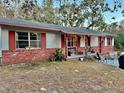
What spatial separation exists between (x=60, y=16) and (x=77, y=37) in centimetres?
1824

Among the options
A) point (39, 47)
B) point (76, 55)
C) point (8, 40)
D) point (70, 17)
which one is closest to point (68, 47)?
point (76, 55)

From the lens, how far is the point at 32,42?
1706cm

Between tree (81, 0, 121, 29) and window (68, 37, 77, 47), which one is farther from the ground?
tree (81, 0, 121, 29)

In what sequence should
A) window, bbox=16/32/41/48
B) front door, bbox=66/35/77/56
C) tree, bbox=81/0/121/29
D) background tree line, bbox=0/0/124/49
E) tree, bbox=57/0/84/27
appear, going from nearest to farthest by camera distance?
window, bbox=16/32/41/48 → front door, bbox=66/35/77/56 → tree, bbox=81/0/121/29 → background tree line, bbox=0/0/124/49 → tree, bbox=57/0/84/27

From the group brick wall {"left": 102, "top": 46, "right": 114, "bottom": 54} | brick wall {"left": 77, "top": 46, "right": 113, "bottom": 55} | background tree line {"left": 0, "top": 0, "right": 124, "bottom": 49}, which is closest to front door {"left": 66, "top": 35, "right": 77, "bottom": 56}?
brick wall {"left": 77, "top": 46, "right": 113, "bottom": 55}

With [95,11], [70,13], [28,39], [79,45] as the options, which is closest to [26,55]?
[28,39]

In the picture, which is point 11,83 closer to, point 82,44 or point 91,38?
point 82,44

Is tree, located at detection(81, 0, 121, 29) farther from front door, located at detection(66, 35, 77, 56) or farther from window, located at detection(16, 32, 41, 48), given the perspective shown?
window, located at detection(16, 32, 41, 48)

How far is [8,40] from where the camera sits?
1492 cm

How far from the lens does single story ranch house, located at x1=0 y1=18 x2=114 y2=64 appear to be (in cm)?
1480

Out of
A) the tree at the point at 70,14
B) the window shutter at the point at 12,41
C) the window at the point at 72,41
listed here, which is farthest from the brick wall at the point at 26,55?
the tree at the point at 70,14

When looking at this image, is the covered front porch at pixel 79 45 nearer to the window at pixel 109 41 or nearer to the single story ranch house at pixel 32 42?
the single story ranch house at pixel 32 42

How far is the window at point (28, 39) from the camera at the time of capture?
52.2 feet

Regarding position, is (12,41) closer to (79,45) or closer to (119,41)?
(79,45)
